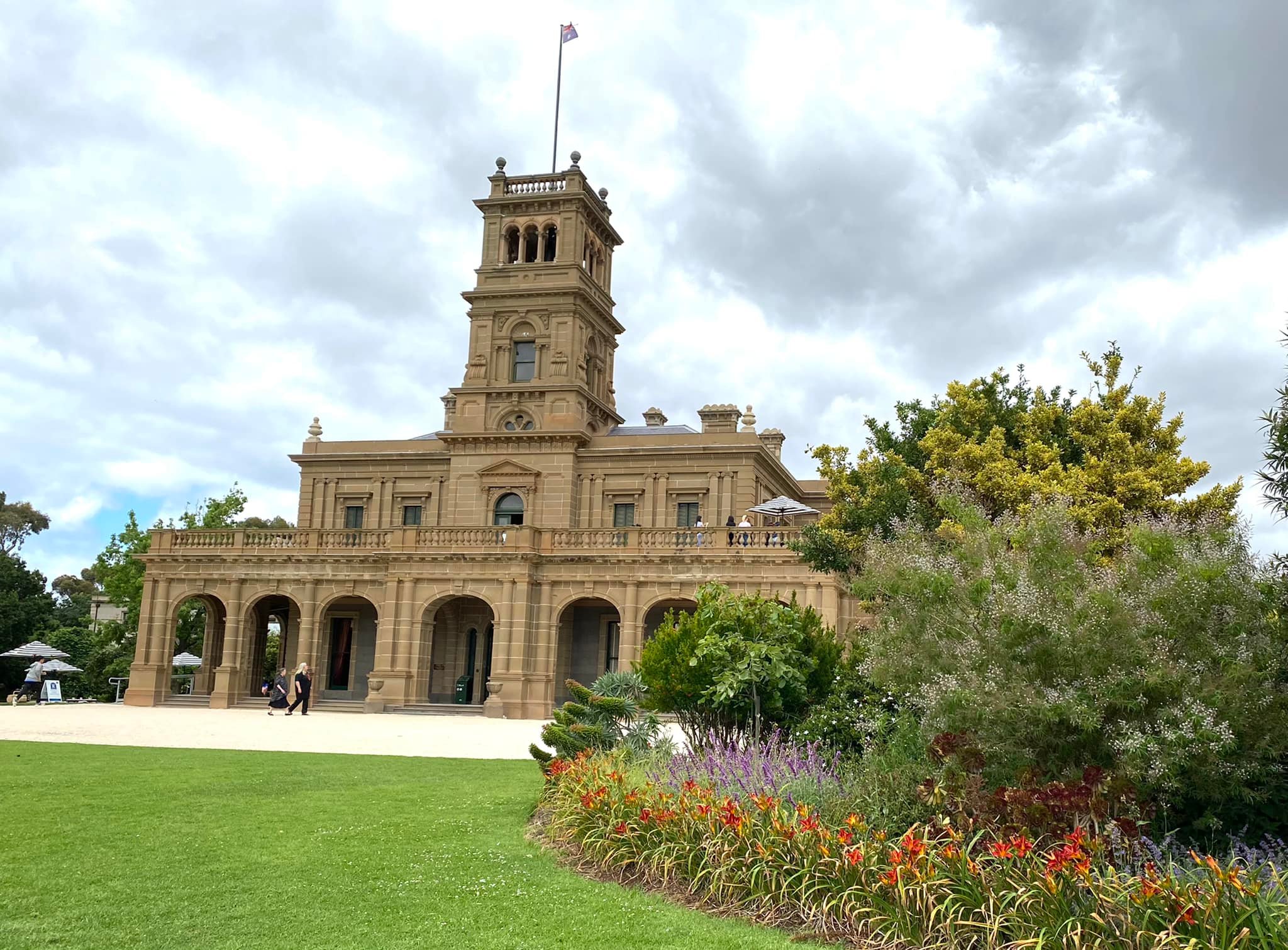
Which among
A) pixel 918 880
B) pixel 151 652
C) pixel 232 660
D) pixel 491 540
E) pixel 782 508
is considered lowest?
pixel 918 880

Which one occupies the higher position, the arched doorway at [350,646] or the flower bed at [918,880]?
the arched doorway at [350,646]

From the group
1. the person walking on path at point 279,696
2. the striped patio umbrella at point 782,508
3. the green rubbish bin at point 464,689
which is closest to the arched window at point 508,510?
the green rubbish bin at point 464,689

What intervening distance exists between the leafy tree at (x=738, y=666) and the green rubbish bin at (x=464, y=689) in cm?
2402

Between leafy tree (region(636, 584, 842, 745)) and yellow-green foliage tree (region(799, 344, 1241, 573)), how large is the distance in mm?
4858

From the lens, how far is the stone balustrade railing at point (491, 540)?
35531mm

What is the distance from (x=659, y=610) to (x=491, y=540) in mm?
6258

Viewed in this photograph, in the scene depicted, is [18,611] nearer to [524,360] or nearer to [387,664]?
[387,664]

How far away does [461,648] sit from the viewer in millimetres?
41500

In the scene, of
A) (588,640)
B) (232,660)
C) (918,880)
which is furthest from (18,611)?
(918,880)

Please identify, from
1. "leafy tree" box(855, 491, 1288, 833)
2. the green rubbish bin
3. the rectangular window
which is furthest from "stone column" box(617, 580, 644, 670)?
"leafy tree" box(855, 491, 1288, 833)

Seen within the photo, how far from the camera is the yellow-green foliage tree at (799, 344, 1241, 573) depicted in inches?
803

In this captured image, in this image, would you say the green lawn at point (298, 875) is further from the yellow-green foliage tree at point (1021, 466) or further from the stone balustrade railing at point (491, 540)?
the stone balustrade railing at point (491, 540)

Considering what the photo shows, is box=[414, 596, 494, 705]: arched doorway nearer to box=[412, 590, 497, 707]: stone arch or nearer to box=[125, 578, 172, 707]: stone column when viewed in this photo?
box=[412, 590, 497, 707]: stone arch

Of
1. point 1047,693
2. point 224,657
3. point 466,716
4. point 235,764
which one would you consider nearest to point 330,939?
point 1047,693
